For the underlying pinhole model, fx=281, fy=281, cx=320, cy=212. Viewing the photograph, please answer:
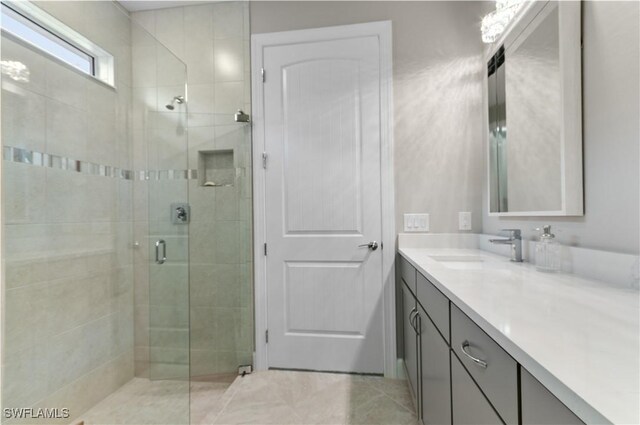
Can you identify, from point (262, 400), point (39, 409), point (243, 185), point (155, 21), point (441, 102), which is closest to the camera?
point (39, 409)

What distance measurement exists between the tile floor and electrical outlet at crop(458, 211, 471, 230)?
43.6 inches

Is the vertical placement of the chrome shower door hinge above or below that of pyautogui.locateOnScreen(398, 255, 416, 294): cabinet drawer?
below

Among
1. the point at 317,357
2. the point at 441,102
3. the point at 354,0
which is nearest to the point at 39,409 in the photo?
the point at 317,357

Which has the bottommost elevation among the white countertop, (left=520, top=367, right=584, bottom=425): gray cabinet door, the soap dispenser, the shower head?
(left=520, top=367, right=584, bottom=425): gray cabinet door

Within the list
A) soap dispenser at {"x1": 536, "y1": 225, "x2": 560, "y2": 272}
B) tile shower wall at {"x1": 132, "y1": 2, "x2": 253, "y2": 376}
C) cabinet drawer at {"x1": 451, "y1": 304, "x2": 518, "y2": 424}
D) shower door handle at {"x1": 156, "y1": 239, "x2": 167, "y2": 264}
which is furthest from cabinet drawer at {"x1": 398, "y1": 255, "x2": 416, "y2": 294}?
shower door handle at {"x1": 156, "y1": 239, "x2": 167, "y2": 264}

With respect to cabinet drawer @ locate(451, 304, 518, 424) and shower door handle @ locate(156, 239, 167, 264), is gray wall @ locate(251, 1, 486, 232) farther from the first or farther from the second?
shower door handle @ locate(156, 239, 167, 264)

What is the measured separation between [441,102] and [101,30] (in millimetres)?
2256

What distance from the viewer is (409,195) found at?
6.36 feet

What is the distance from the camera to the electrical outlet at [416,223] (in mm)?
1915

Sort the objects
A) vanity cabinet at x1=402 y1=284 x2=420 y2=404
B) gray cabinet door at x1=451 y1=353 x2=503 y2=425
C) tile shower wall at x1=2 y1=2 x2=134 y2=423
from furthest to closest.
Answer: vanity cabinet at x1=402 y1=284 x2=420 y2=404, tile shower wall at x1=2 y1=2 x2=134 y2=423, gray cabinet door at x1=451 y1=353 x2=503 y2=425

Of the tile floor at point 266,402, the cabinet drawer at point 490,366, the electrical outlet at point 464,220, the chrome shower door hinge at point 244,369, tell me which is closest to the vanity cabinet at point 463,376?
the cabinet drawer at point 490,366

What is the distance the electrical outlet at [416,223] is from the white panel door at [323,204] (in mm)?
204

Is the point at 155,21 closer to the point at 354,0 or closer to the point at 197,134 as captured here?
the point at 197,134

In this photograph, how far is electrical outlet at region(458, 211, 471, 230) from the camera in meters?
1.90
